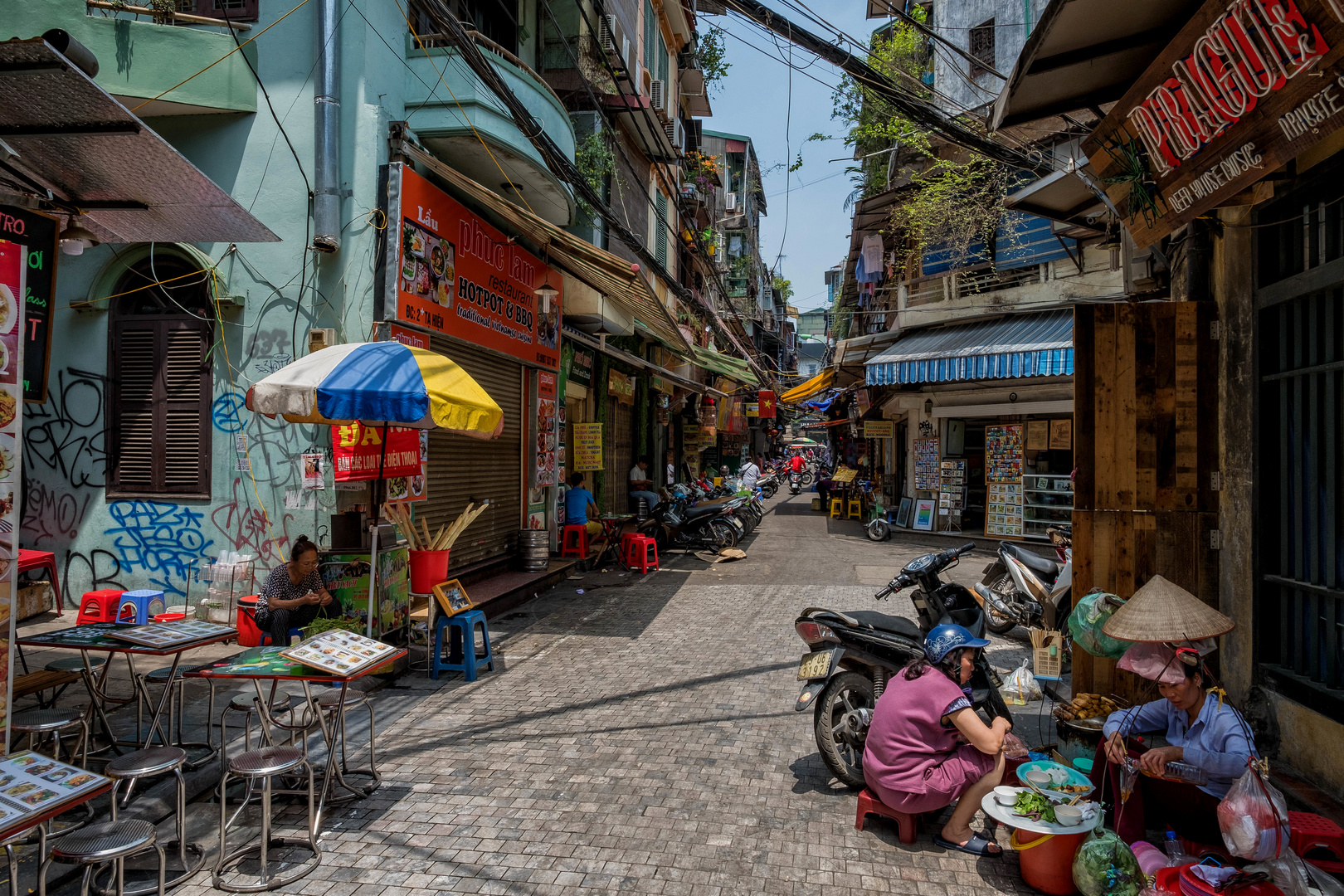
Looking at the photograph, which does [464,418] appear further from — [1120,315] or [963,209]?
[963,209]

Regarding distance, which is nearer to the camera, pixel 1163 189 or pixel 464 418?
pixel 1163 189

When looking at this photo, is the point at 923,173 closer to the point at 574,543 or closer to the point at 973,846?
the point at 574,543

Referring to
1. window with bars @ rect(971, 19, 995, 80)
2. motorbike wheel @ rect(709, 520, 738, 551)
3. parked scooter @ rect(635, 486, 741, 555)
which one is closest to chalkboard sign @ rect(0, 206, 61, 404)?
parked scooter @ rect(635, 486, 741, 555)

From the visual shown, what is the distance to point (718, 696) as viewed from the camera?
20.1 ft

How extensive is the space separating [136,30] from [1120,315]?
9393 mm

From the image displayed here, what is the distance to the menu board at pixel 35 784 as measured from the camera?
2.55m

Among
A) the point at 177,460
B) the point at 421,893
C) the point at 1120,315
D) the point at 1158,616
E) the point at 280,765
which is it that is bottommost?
the point at 421,893

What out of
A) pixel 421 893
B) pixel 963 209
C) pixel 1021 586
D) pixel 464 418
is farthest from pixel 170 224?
pixel 963 209

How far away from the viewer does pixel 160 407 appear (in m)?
7.96

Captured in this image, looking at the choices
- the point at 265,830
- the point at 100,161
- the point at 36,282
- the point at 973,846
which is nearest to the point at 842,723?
the point at 973,846

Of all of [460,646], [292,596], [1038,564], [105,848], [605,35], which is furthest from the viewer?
[605,35]

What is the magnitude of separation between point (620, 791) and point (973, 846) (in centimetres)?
192

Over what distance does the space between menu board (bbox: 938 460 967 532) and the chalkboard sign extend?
1585cm

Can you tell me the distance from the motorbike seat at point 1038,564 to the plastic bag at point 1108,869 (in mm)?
4439
